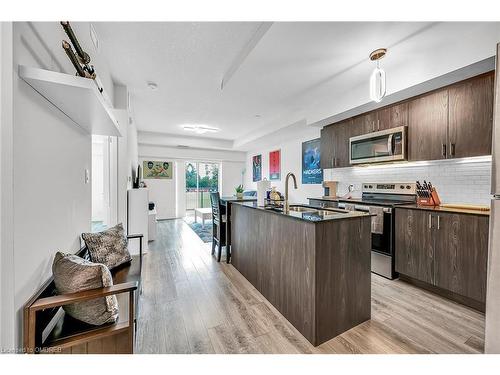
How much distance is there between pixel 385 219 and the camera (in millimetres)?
2826

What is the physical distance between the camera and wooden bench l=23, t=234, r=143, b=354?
1027 mm

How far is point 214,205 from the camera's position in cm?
370

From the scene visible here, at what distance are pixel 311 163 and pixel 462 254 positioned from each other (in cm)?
331

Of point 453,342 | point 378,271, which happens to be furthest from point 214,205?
point 453,342

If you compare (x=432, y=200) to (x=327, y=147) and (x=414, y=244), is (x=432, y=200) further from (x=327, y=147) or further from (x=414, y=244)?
(x=327, y=147)

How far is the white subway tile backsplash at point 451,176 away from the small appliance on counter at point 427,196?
0.34ft

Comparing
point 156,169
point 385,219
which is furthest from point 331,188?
point 156,169

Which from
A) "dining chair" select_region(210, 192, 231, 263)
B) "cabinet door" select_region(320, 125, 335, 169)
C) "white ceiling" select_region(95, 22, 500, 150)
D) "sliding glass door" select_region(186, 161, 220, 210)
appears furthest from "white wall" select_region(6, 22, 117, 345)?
"sliding glass door" select_region(186, 161, 220, 210)

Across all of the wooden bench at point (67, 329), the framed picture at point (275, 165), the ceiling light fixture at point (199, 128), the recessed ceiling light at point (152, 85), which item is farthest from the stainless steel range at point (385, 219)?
the ceiling light fixture at point (199, 128)
